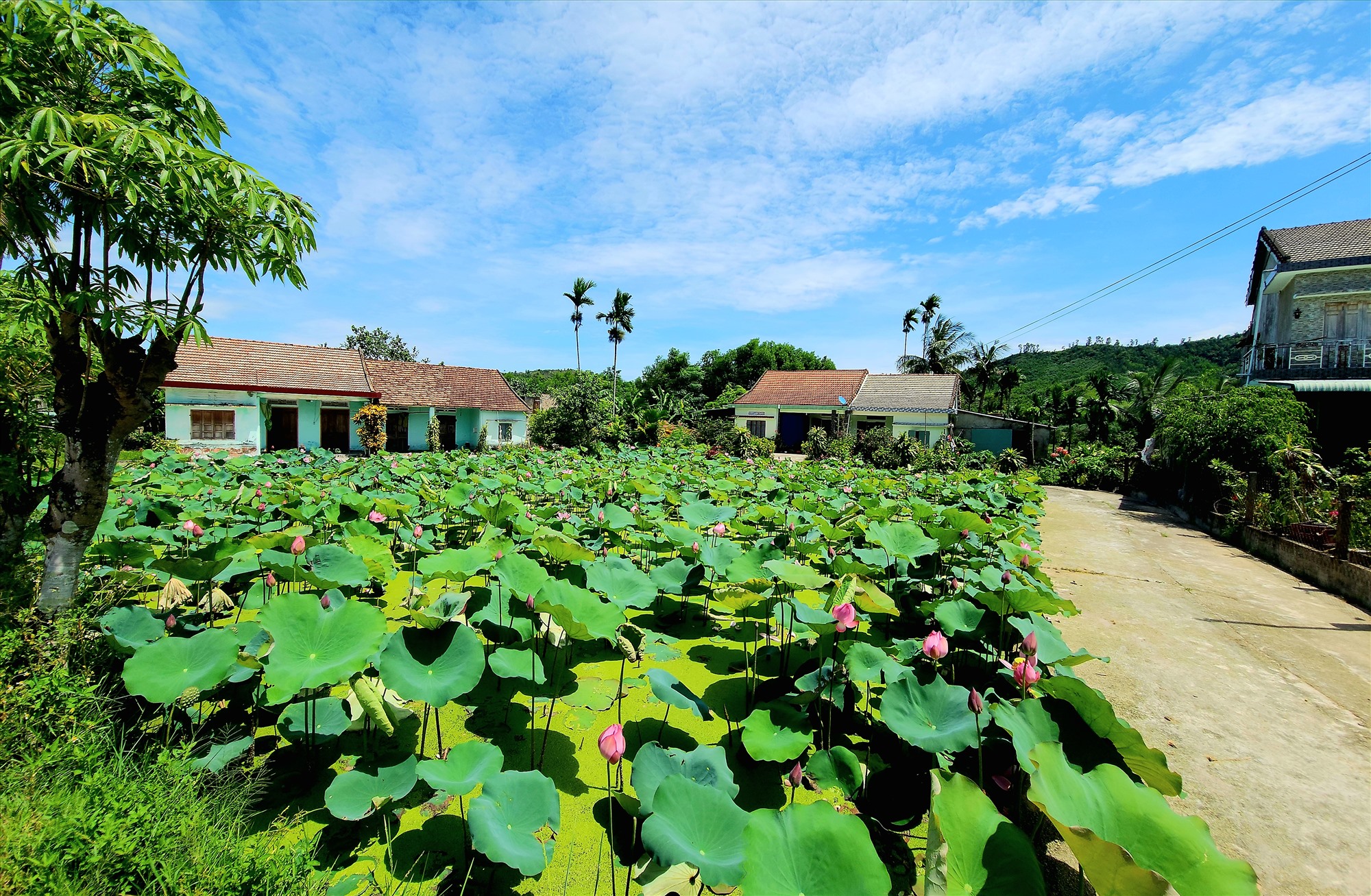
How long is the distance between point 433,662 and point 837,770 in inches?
64.9

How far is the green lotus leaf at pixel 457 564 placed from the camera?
9.95 ft

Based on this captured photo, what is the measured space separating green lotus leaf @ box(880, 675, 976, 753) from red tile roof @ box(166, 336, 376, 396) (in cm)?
2129

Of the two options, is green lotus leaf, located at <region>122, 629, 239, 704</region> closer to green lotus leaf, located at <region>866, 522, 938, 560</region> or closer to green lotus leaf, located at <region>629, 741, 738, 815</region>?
green lotus leaf, located at <region>629, 741, 738, 815</region>

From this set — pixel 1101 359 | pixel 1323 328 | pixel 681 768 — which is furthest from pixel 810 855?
pixel 1101 359

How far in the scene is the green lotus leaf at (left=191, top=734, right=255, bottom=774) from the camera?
2.05 meters

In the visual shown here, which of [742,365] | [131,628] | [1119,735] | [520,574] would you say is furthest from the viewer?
[742,365]

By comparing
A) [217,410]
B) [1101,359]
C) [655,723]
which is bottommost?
[655,723]

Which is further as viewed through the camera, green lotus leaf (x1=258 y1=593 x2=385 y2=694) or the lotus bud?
the lotus bud

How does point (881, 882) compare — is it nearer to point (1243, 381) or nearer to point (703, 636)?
point (703, 636)

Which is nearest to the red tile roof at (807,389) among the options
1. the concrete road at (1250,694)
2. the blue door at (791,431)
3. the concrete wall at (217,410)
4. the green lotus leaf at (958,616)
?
the blue door at (791,431)

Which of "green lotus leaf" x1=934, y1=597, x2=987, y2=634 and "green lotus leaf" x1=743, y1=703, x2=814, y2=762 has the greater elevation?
"green lotus leaf" x1=934, y1=597, x2=987, y2=634

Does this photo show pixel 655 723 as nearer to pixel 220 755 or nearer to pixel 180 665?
pixel 220 755

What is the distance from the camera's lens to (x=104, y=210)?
8.46ft

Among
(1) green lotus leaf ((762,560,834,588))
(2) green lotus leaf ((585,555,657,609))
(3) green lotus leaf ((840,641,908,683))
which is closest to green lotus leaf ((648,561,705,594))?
(2) green lotus leaf ((585,555,657,609))
